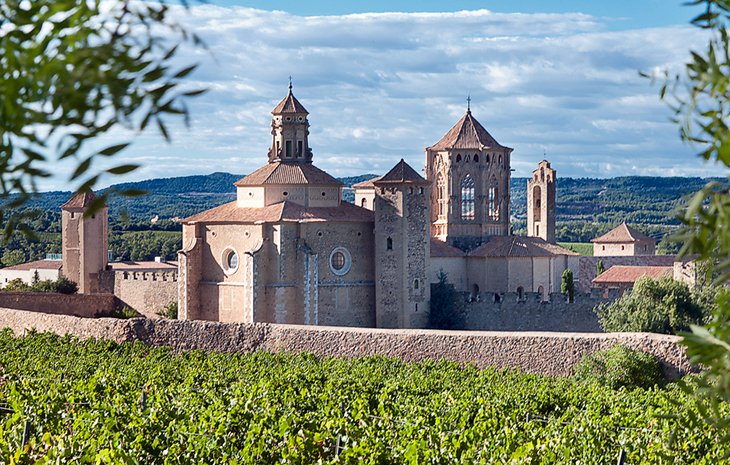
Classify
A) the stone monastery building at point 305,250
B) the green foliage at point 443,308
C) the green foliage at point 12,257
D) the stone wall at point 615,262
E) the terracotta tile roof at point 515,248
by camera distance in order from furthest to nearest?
the green foliage at point 12,257
the stone wall at point 615,262
the terracotta tile roof at point 515,248
the green foliage at point 443,308
the stone monastery building at point 305,250

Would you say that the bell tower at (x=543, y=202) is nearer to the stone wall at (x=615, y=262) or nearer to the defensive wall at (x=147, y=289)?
the stone wall at (x=615, y=262)

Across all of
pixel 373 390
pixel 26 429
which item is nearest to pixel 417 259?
pixel 373 390

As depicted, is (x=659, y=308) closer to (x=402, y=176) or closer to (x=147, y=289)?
(x=402, y=176)

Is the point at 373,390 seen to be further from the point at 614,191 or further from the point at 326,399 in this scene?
the point at 614,191

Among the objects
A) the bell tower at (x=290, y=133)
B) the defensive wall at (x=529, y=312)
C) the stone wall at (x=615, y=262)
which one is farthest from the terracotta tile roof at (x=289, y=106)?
the stone wall at (x=615, y=262)

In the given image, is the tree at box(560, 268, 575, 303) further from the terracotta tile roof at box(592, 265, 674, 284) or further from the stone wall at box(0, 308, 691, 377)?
the stone wall at box(0, 308, 691, 377)

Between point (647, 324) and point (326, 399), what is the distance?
59.2 ft

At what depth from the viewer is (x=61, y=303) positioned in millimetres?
34438

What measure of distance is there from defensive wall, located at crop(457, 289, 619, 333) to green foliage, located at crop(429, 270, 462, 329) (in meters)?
0.15

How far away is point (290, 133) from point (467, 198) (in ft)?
37.2

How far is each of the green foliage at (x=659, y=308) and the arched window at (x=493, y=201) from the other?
18042 mm

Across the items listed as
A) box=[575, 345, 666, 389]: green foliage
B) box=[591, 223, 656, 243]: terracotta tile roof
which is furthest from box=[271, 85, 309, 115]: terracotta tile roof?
box=[591, 223, 656, 243]: terracotta tile roof

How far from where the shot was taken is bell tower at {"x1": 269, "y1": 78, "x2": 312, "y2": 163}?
41.3m

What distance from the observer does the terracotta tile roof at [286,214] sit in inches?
1427
